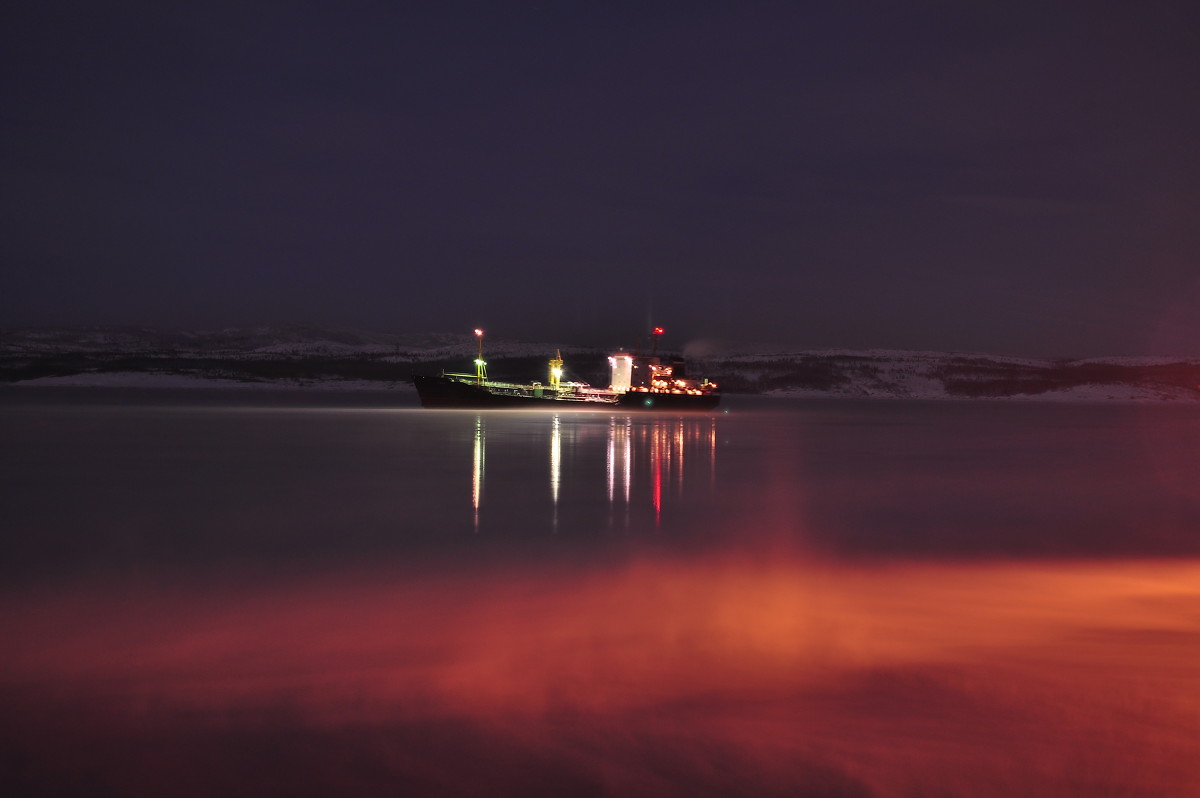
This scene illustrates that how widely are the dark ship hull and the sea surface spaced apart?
61253 millimetres

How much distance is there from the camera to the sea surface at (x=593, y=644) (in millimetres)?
5520

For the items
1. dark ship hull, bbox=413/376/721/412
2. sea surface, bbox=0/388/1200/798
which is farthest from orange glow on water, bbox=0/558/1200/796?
dark ship hull, bbox=413/376/721/412


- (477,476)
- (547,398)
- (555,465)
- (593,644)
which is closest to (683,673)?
(593,644)

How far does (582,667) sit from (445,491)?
12.7m

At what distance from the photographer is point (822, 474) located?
2467 cm

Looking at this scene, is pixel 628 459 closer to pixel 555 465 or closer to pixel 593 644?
pixel 555 465

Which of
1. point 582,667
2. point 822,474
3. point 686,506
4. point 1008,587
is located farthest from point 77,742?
point 822,474

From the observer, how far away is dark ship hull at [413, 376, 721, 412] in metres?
80.7

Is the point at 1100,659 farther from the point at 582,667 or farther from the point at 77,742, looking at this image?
the point at 77,742

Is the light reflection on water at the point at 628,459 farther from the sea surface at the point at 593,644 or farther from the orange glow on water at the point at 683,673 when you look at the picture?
the orange glow on water at the point at 683,673

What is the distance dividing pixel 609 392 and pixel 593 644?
82149mm

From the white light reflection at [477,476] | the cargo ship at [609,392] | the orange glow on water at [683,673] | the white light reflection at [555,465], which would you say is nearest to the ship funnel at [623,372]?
the cargo ship at [609,392]

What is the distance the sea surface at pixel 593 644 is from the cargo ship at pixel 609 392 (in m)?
61.6

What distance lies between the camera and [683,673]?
7215 millimetres
